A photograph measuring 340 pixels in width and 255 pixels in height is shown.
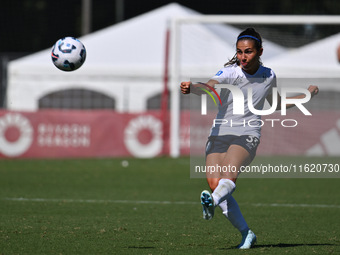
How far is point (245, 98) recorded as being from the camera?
7.42 meters

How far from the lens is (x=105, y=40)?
26.6m

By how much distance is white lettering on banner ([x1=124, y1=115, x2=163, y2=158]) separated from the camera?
70.7 feet

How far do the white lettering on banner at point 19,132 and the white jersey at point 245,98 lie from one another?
13950mm

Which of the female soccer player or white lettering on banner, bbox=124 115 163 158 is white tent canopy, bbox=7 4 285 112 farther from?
the female soccer player

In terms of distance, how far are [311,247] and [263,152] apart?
44.3 ft

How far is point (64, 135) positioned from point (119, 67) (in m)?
5.22

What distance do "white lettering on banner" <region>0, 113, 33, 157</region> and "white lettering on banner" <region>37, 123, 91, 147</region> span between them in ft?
1.32

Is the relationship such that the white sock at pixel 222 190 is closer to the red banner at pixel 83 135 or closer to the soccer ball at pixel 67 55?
the soccer ball at pixel 67 55

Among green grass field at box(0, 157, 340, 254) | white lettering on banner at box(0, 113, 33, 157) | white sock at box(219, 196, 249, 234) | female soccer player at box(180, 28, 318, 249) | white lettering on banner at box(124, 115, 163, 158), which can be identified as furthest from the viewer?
white lettering on banner at box(124, 115, 163, 158)

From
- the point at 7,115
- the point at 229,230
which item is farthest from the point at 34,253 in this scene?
the point at 7,115

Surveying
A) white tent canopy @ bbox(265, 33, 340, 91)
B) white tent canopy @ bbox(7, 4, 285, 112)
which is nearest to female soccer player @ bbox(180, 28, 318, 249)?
white tent canopy @ bbox(265, 33, 340, 91)

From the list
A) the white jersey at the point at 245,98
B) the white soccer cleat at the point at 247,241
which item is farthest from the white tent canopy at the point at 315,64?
the white soccer cleat at the point at 247,241

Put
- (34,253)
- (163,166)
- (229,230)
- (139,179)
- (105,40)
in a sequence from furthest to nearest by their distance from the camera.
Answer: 1. (105,40)
2. (163,166)
3. (139,179)
4. (229,230)
5. (34,253)

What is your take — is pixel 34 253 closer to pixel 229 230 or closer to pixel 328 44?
pixel 229 230
